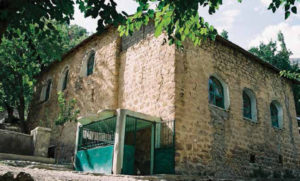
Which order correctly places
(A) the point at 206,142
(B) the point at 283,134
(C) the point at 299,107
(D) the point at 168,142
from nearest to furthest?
(D) the point at 168,142
(A) the point at 206,142
(B) the point at 283,134
(C) the point at 299,107

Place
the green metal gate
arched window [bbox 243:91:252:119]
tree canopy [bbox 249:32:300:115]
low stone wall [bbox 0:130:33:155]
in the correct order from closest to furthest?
the green metal gate < low stone wall [bbox 0:130:33:155] < arched window [bbox 243:91:252:119] < tree canopy [bbox 249:32:300:115]

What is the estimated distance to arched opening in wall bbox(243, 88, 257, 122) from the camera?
11137 millimetres

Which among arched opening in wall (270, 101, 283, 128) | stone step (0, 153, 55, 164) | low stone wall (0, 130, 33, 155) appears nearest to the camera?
stone step (0, 153, 55, 164)

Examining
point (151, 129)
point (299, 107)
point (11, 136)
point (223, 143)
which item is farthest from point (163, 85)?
point (299, 107)

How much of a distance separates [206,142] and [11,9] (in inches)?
266

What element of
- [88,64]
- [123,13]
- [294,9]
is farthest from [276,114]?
[123,13]

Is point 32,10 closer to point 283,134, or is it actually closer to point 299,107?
point 283,134

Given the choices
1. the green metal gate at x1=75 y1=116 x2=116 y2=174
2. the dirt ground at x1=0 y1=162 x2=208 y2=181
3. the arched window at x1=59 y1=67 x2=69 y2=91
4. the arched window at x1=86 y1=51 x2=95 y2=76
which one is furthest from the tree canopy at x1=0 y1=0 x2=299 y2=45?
the arched window at x1=59 y1=67 x2=69 y2=91

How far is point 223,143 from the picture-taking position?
9.38 metres

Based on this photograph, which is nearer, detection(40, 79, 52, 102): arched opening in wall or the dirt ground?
the dirt ground

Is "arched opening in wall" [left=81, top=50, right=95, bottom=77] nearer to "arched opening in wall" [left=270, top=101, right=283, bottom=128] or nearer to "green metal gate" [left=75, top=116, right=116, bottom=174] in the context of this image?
"green metal gate" [left=75, top=116, right=116, bottom=174]

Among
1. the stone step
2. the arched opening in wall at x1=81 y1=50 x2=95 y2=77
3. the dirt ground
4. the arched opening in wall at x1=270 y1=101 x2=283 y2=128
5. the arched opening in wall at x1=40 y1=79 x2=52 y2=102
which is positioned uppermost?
the arched opening in wall at x1=81 y1=50 x2=95 y2=77

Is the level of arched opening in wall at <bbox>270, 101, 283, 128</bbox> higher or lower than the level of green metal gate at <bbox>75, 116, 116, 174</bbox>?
higher

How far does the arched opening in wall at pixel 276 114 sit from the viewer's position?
12346mm
